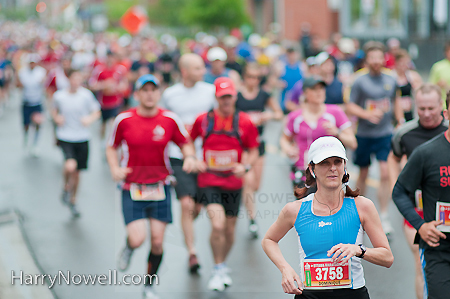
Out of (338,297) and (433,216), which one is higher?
(433,216)

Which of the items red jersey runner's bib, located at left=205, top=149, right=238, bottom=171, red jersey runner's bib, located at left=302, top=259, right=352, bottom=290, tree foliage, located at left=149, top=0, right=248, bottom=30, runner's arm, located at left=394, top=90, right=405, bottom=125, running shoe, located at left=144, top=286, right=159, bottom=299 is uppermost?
tree foliage, located at left=149, top=0, right=248, bottom=30

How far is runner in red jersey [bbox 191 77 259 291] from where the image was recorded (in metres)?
6.38

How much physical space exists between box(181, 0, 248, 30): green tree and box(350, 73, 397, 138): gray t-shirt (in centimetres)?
3199

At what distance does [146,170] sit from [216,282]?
1.29 meters

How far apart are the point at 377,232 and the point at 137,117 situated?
3028mm

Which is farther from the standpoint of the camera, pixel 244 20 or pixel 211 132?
pixel 244 20

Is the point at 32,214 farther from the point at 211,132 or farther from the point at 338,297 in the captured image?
the point at 338,297

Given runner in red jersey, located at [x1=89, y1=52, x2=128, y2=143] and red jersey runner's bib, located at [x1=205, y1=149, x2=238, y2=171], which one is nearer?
red jersey runner's bib, located at [x1=205, y1=149, x2=238, y2=171]

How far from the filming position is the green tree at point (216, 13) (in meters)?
39.6

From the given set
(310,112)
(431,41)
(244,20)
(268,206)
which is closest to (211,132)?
(310,112)

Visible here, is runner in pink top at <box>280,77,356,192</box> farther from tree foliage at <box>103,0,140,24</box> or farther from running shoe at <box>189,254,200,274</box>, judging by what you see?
tree foliage at <box>103,0,140,24</box>

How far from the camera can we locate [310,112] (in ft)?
22.9

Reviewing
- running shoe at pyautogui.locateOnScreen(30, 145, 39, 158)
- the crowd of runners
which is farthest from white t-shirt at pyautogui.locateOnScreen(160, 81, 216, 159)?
running shoe at pyautogui.locateOnScreen(30, 145, 39, 158)

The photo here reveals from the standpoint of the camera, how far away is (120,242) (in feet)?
26.7
